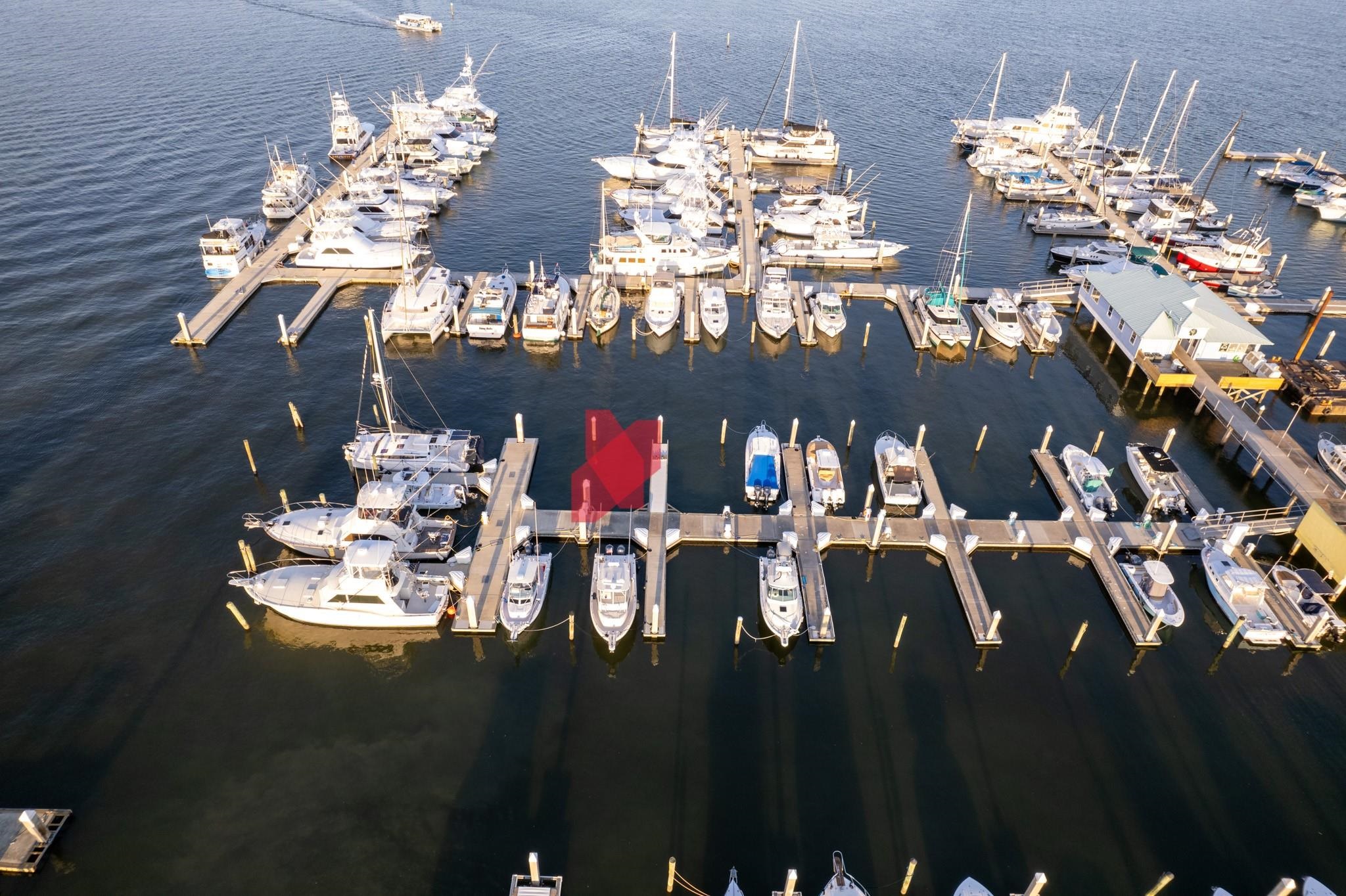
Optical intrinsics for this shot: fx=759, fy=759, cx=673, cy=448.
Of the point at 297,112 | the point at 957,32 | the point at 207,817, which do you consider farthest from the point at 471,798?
the point at 957,32

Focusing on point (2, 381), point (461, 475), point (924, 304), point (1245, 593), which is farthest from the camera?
point (924, 304)

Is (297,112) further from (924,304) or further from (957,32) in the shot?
(957,32)

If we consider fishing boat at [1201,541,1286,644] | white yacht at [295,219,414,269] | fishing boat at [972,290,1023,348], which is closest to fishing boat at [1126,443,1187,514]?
fishing boat at [1201,541,1286,644]

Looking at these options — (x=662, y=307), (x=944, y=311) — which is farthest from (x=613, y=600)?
(x=944, y=311)

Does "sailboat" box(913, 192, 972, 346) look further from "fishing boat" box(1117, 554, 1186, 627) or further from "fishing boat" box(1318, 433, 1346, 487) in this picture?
"fishing boat" box(1117, 554, 1186, 627)

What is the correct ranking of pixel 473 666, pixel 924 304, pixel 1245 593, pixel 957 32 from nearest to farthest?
pixel 473 666 < pixel 1245 593 < pixel 924 304 < pixel 957 32

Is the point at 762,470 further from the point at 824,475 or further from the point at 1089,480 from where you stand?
the point at 1089,480

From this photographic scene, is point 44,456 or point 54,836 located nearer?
point 54,836
